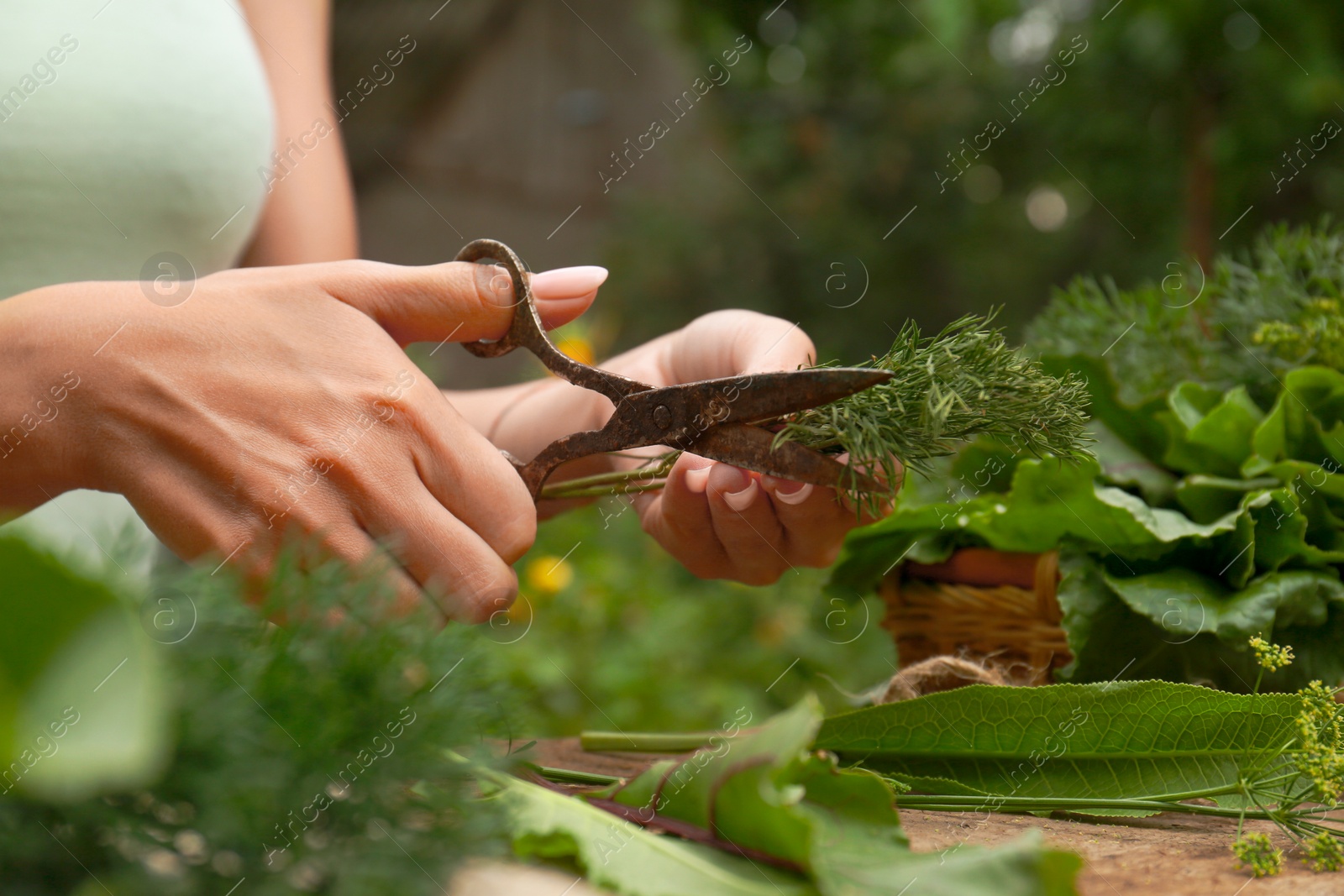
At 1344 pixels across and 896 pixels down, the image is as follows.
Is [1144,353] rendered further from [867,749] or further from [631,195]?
[631,195]

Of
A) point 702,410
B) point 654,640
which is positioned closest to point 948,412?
point 702,410

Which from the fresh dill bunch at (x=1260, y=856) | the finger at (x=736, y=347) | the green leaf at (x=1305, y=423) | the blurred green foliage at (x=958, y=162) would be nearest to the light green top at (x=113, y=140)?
the finger at (x=736, y=347)

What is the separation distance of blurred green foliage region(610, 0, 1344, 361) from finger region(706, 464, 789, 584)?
1337 millimetres

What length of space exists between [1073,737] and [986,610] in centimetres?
21

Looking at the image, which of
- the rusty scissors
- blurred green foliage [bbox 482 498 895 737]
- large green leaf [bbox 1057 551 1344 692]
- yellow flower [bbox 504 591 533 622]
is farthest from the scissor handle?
yellow flower [bbox 504 591 533 622]

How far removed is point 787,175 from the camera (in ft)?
8.52

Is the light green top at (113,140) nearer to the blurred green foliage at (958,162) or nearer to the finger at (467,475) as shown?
the finger at (467,475)

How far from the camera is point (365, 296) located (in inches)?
22.1

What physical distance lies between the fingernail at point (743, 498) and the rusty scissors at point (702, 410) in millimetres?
81

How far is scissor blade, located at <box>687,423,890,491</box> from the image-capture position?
52 cm

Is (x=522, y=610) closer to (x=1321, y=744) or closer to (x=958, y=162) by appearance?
(x=1321, y=744)

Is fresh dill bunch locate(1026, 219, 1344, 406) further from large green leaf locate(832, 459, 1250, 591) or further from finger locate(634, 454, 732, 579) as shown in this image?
finger locate(634, 454, 732, 579)

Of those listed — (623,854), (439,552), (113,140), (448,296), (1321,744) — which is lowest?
(1321,744)

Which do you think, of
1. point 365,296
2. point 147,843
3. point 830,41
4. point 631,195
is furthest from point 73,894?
point 631,195
